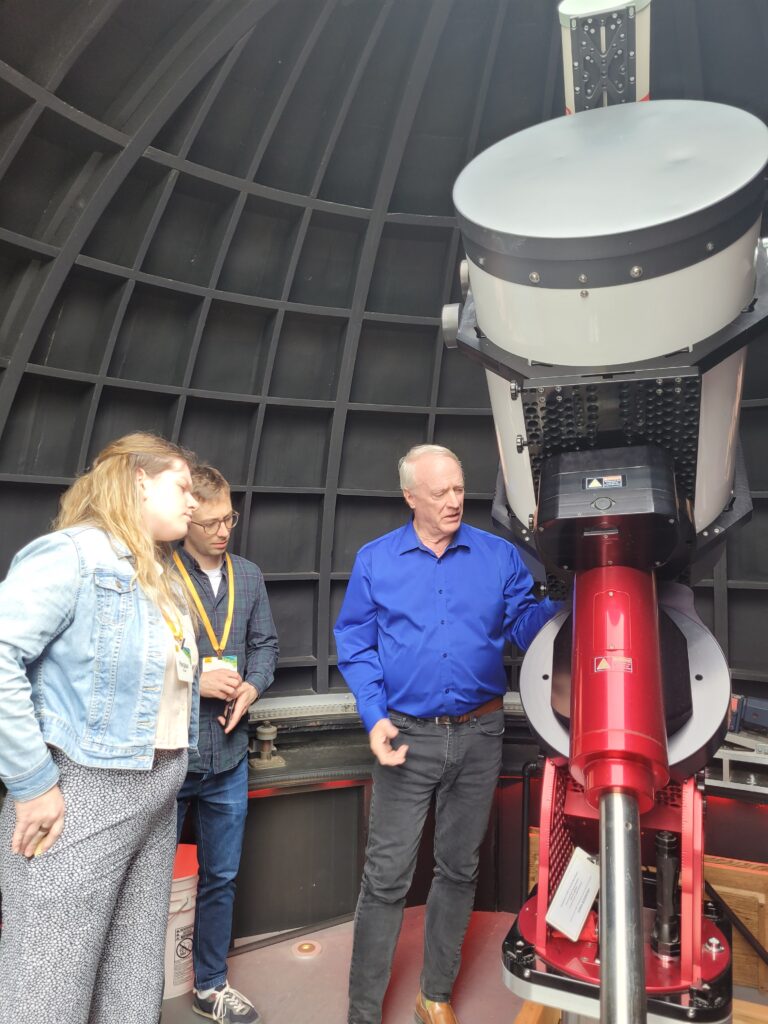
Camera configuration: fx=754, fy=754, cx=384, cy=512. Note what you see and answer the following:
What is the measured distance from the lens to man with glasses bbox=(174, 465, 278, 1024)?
3.27 m

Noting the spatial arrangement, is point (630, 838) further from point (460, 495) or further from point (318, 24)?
point (318, 24)

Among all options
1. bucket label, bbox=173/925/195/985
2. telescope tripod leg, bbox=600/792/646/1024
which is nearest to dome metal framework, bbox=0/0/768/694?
bucket label, bbox=173/925/195/985

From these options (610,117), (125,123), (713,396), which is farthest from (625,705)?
(125,123)

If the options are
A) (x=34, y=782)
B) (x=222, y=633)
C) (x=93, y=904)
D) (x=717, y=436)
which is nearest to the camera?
(x=717, y=436)

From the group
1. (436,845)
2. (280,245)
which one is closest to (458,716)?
(436,845)

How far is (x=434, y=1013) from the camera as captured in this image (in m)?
3.07

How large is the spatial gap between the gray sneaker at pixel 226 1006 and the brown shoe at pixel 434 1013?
0.69m

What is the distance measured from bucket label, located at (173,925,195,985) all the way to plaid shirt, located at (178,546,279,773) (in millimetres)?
793

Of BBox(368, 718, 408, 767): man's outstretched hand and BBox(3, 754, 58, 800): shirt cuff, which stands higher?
BBox(3, 754, 58, 800): shirt cuff

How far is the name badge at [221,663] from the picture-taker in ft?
11.1

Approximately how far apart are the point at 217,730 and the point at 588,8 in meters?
2.91

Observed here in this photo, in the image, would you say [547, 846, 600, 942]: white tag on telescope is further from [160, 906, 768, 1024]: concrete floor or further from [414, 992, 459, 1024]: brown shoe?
[160, 906, 768, 1024]: concrete floor

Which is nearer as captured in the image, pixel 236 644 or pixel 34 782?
pixel 34 782

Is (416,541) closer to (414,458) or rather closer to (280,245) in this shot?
(414,458)
